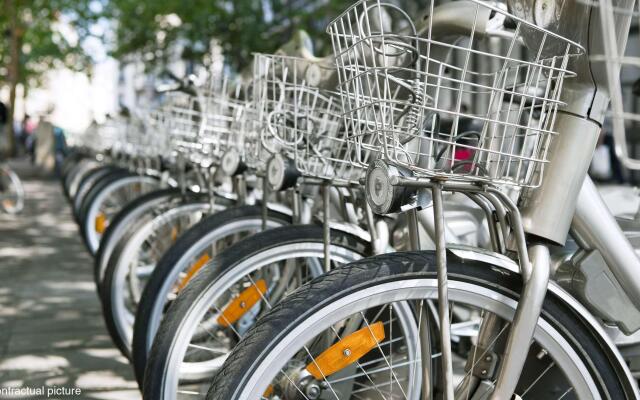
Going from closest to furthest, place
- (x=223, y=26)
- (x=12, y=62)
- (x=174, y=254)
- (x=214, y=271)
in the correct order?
(x=214, y=271) < (x=174, y=254) < (x=223, y=26) < (x=12, y=62)

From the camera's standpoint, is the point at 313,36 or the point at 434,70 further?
the point at 313,36

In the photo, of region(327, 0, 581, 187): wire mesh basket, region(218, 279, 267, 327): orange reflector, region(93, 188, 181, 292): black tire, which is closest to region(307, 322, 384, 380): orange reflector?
region(327, 0, 581, 187): wire mesh basket

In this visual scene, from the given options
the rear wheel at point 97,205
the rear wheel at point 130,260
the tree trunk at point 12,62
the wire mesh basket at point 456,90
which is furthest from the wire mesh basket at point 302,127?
the tree trunk at point 12,62

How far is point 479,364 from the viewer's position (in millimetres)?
1921

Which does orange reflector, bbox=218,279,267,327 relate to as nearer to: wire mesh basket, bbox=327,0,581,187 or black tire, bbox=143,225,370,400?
black tire, bbox=143,225,370,400

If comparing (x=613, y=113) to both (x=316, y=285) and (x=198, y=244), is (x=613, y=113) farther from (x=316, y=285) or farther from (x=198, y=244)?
(x=198, y=244)

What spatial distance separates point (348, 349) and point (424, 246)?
1.29 meters

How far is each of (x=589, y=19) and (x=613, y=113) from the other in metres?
0.76

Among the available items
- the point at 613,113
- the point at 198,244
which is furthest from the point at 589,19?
the point at 198,244

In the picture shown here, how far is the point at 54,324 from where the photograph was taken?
189 inches

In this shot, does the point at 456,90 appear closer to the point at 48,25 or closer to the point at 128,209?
the point at 128,209

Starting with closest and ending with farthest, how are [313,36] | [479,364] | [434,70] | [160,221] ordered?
[479,364] < [434,70] < [160,221] < [313,36]

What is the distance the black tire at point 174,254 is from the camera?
3004 millimetres

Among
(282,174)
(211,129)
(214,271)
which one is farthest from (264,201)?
(211,129)
